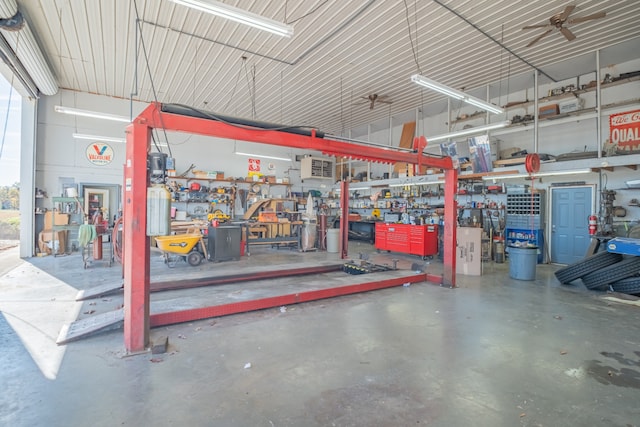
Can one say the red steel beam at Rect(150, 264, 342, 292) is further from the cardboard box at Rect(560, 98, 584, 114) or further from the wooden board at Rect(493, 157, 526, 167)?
the cardboard box at Rect(560, 98, 584, 114)

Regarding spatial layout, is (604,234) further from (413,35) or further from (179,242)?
(179,242)

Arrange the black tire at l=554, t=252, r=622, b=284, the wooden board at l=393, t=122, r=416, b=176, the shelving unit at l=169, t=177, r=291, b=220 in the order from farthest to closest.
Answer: the wooden board at l=393, t=122, r=416, b=176 < the shelving unit at l=169, t=177, r=291, b=220 < the black tire at l=554, t=252, r=622, b=284

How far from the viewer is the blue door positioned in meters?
7.40

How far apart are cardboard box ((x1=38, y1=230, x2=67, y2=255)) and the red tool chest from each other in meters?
8.94

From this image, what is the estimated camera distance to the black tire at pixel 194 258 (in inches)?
278

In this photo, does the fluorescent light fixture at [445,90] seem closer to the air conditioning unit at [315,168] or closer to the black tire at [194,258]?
the black tire at [194,258]

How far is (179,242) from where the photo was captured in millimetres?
6598

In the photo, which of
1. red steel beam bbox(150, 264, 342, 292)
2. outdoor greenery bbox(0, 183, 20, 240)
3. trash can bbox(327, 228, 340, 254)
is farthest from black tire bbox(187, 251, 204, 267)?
outdoor greenery bbox(0, 183, 20, 240)

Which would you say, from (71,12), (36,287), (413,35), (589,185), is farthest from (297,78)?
(589,185)

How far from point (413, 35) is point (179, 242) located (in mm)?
6184

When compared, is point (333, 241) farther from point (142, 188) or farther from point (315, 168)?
point (142, 188)

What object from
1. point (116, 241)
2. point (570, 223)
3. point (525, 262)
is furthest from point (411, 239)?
point (116, 241)

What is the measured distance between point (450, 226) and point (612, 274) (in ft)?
8.92

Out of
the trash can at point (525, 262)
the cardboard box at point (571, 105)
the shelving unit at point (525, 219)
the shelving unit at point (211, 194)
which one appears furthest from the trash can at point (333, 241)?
the cardboard box at point (571, 105)
